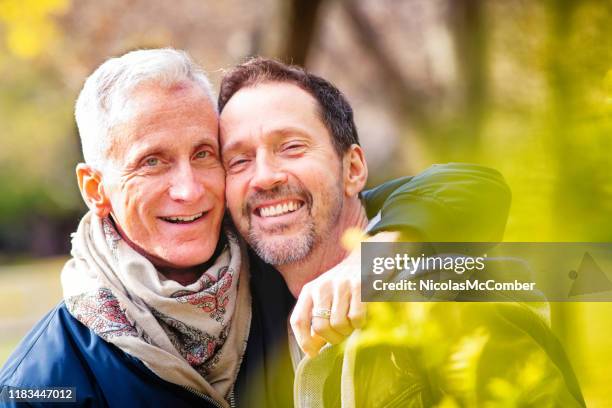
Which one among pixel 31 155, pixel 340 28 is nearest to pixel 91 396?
pixel 340 28

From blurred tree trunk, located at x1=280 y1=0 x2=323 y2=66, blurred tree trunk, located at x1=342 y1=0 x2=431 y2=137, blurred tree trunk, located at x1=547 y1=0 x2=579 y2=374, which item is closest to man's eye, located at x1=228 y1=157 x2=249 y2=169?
blurred tree trunk, located at x1=547 y1=0 x2=579 y2=374

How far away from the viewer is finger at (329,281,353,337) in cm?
167

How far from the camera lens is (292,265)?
6.88 ft

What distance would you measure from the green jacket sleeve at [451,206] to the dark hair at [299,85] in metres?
0.25

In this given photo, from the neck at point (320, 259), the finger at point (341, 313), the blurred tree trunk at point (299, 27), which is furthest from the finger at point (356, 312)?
the blurred tree trunk at point (299, 27)

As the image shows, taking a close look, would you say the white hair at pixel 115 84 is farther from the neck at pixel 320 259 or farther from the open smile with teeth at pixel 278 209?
the neck at pixel 320 259

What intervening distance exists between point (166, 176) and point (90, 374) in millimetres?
540

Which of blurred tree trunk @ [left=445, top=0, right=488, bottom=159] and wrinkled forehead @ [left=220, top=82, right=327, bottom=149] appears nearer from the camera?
wrinkled forehead @ [left=220, top=82, right=327, bottom=149]

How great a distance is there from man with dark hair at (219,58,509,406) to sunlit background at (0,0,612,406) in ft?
0.60

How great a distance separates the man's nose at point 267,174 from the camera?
2004 mm

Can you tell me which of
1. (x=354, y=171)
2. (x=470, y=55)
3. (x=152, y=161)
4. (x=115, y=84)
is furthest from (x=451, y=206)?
(x=470, y=55)

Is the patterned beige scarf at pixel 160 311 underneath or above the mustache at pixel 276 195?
underneath

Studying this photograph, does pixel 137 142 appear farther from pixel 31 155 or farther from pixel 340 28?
pixel 31 155

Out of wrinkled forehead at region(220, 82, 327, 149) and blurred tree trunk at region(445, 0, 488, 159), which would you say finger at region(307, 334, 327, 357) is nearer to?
wrinkled forehead at region(220, 82, 327, 149)
